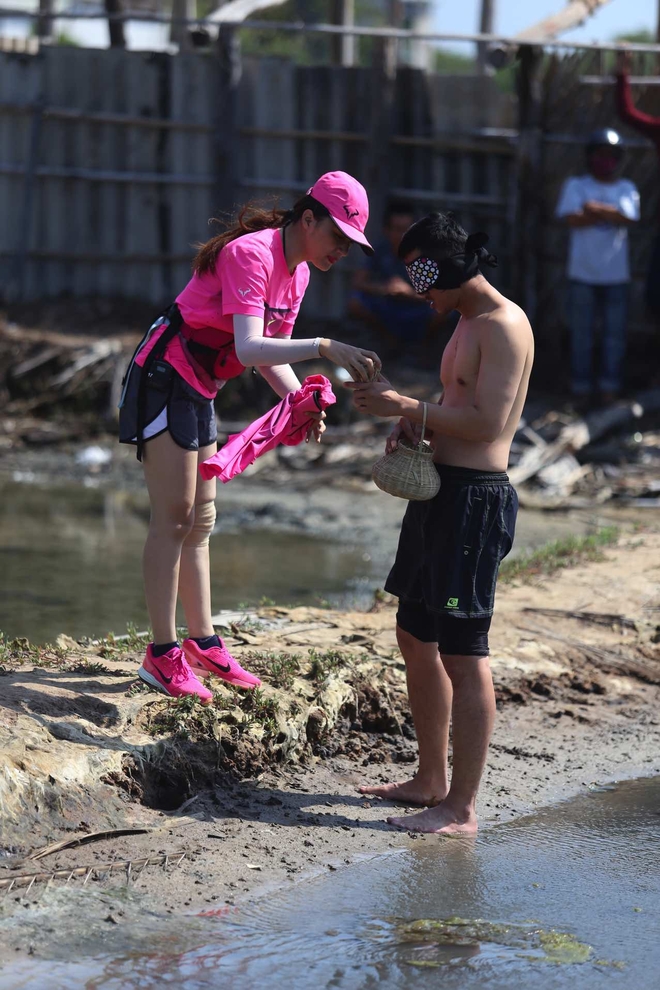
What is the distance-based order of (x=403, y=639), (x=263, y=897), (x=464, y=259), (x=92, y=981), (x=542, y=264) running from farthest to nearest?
(x=542, y=264) → (x=403, y=639) → (x=464, y=259) → (x=263, y=897) → (x=92, y=981)

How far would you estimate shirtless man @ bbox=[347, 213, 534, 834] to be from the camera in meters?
4.08

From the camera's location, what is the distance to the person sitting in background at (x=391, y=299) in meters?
12.0

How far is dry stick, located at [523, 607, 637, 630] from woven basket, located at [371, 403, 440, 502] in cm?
241

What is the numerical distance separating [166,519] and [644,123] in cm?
785

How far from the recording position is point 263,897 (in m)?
3.78

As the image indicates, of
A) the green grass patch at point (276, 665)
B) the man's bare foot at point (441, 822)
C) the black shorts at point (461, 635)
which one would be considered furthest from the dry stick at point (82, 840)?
the black shorts at point (461, 635)

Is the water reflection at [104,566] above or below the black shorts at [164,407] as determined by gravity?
below

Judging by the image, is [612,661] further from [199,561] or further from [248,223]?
[248,223]

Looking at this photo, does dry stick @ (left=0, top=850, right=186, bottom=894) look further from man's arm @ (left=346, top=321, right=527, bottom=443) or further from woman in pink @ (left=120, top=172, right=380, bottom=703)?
man's arm @ (left=346, top=321, right=527, bottom=443)

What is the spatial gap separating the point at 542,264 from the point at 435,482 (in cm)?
876

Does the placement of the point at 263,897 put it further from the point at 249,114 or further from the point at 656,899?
the point at 249,114

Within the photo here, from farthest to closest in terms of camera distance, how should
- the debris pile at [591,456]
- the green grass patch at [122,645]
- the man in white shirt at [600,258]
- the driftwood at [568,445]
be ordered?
1. the man in white shirt at [600,258]
2. the driftwood at [568,445]
3. the debris pile at [591,456]
4. the green grass patch at [122,645]

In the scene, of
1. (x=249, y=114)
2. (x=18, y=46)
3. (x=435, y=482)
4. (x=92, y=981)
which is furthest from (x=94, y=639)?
(x=18, y=46)

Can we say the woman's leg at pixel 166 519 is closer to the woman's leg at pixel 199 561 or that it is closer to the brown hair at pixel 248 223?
the woman's leg at pixel 199 561
